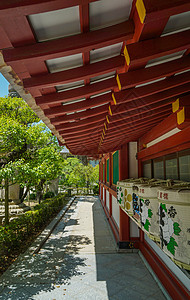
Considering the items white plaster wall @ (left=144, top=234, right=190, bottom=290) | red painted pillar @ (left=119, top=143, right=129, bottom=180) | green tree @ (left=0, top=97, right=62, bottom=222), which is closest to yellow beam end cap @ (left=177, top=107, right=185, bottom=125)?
white plaster wall @ (left=144, top=234, right=190, bottom=290)

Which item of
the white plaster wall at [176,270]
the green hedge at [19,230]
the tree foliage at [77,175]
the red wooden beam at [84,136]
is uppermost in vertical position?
the red wooden beam at [84,136]

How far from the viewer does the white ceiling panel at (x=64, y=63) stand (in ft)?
5.33

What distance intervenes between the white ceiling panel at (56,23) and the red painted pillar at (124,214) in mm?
6141

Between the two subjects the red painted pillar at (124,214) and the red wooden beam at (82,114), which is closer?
the red wooden beam at (82,114)

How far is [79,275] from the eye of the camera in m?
5.62

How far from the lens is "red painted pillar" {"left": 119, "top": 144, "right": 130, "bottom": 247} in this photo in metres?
7.14

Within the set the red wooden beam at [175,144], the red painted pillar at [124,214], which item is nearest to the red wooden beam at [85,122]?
the red wooden beam at [175,144]

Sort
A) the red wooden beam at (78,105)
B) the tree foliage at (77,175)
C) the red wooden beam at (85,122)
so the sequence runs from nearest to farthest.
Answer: the red wooden beam at (78,105), the red wooden beam at (85,122), the tree foliage at (77,175)

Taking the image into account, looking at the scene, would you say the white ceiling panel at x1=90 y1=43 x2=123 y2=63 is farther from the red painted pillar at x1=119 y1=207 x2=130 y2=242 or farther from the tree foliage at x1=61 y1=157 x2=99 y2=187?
the tree foliage at x1=61 y1=157 x2=99 y2=187

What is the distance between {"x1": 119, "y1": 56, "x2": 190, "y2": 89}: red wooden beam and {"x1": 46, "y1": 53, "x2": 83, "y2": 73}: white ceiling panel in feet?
1.40

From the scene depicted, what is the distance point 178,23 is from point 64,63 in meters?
0.90

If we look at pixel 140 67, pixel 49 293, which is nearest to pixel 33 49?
pixel 140 67

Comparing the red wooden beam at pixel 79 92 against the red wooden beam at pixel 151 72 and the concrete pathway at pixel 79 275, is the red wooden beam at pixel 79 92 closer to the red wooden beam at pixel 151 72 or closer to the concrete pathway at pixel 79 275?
the red wooden beam at pixel 151 72

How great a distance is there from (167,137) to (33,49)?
3419 millimetres
